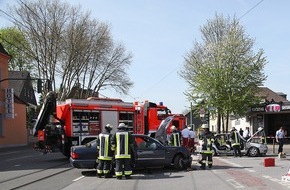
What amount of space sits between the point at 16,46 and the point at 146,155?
3758 cm

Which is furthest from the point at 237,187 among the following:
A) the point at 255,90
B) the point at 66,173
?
the point at 255,90

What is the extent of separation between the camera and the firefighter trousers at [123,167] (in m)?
13.4

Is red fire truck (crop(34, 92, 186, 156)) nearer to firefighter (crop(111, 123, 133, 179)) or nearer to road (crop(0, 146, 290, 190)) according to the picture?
road (crop(0, 146, 290, 190))

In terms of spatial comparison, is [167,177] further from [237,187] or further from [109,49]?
[109,49]

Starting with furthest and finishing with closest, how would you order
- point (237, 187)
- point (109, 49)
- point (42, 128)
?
point (109, 49) → point (42, 128) → point (237, 187)

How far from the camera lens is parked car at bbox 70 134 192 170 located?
1462cm

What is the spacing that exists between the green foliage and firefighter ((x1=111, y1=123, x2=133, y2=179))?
25142mm

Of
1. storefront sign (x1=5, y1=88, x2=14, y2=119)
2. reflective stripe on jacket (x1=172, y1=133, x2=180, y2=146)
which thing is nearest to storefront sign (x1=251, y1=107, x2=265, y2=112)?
storefront sign (x1=5, y1=88, x2=14, y2=119)

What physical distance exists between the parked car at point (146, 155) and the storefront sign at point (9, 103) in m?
25.1

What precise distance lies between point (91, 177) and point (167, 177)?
94.7 inches

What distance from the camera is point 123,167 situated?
13.6m

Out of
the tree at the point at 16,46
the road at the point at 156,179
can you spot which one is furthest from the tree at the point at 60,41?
the road at the point at 156,179

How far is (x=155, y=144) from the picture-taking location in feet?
51.0

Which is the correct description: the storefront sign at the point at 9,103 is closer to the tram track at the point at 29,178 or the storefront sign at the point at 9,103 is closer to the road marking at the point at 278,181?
the tram track at the point at 29,178
